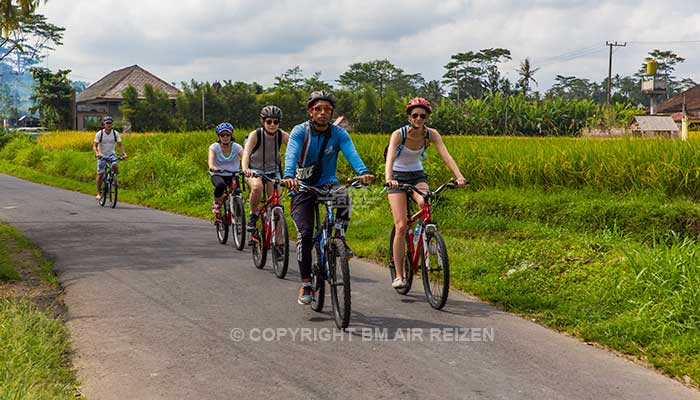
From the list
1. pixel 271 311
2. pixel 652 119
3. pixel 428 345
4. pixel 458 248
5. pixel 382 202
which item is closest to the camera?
pixel 428 345

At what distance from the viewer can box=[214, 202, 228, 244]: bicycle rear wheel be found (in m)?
10.6

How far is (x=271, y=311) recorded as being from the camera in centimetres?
657

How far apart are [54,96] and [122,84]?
915cm

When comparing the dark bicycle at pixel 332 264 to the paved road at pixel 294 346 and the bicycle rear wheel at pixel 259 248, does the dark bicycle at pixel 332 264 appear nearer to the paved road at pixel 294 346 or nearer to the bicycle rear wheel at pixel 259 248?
the paved road at pixel 294 346

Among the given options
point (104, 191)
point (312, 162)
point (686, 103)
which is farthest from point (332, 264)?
point (686, 103)

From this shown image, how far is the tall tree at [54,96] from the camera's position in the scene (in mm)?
59125

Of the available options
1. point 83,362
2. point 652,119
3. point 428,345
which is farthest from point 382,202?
point 652,119

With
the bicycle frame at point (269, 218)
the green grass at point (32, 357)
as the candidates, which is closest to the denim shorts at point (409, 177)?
the bicycle frame at point (269, 218)

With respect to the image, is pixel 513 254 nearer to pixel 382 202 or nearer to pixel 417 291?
pixel 417 291

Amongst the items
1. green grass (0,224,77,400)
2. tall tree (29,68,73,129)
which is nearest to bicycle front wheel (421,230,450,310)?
green grass (0,224,77,400)

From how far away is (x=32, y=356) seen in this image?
4.86 meters

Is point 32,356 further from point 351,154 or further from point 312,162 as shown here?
point 351,154

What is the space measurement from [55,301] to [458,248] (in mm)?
5049

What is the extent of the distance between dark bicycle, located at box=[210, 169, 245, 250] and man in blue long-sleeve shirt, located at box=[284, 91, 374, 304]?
351 centimetres
